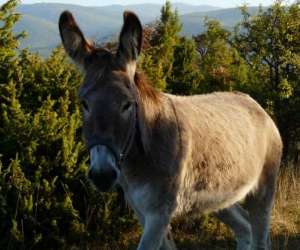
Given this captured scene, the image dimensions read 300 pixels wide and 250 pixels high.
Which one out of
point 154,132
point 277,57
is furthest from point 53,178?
point 277,57

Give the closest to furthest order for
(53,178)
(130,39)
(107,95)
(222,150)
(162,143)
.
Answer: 1. (107,95)
2. (130,39)
3. (162,143)
4. (222,150)
5. (53,178)

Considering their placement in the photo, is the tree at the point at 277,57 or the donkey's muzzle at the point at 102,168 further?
the tree at the point at 277,57

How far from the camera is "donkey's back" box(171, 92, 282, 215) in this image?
398cm

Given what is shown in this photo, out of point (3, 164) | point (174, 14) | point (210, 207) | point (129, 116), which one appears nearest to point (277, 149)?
point (210, 207)

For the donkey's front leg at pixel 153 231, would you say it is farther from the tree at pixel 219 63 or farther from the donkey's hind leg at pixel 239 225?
→ the tree at pixel 219 63

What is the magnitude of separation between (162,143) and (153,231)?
613 millimetres

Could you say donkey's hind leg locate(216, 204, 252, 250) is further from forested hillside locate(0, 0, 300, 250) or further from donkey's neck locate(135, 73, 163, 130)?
donkey's neck locate(135, 73, 163, 130)

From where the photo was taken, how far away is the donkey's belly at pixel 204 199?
3862 millimetres

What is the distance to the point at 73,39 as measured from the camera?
3.47 m

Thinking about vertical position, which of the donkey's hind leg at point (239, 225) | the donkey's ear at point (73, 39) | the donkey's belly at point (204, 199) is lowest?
the donkey's hind leg at point (239, 225)

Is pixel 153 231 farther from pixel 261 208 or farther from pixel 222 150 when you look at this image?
pixel 261 208

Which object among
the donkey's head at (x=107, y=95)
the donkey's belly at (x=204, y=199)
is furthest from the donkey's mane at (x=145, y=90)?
the donkey's belly at (x=204, y=199)

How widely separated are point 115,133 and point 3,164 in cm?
257

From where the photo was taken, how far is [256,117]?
505 centimetres
